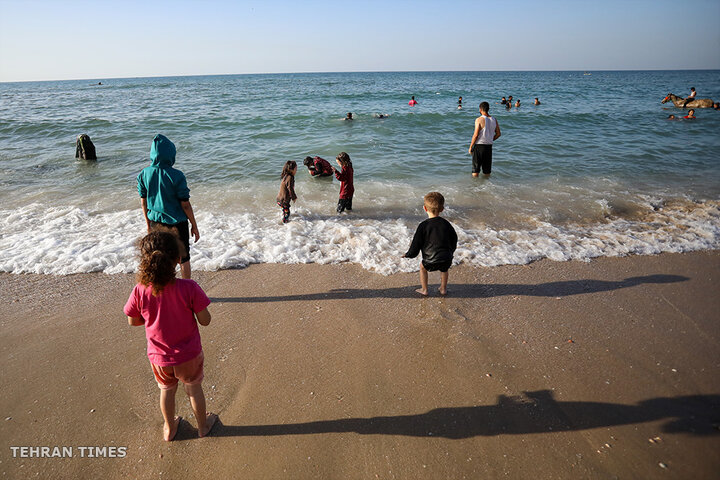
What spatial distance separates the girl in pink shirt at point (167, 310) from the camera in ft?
6.51

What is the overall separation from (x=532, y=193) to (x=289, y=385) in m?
7.24

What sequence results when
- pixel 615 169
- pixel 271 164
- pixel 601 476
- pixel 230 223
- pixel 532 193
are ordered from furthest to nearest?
1. pixel 271 164
2. pixel 615 169
3. pixel 532 193
4. pixel 230 223
5. pixel 601 476

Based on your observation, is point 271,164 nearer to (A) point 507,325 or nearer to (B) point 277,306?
(B) point 277,306

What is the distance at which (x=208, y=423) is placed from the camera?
2.52 metres

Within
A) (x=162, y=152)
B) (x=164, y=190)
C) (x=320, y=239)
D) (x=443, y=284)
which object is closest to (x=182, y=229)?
(x=164, y=190)

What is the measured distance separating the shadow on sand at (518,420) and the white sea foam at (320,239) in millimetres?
2305

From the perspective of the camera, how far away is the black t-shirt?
3.83m

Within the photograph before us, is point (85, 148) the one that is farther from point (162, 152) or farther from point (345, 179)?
point (162, 152)

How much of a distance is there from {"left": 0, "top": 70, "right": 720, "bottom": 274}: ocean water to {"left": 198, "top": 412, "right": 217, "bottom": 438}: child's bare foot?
8.51ft

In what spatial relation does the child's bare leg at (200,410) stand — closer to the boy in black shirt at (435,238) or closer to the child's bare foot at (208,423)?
the child's bare foot at (208,423)

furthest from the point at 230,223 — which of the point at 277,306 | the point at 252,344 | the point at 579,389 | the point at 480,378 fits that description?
the point at 579,389

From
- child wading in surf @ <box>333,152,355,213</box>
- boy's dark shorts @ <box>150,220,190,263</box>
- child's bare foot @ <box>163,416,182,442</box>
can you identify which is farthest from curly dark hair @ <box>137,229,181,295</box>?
child wading in surf @ <box>333,152,355,213</box>

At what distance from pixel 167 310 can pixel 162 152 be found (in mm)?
2145

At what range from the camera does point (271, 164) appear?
419 inches
